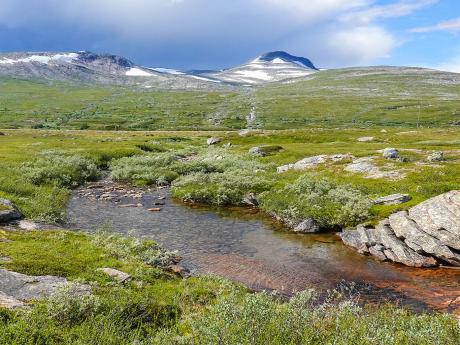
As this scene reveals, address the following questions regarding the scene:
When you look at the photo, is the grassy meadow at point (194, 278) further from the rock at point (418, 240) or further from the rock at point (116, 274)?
the rock at point (418, 240)

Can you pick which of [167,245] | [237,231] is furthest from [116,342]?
[237,231]

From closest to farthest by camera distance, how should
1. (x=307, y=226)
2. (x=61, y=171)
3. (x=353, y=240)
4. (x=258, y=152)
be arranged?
(x=353, y=240)
(x=307, y=226)
(x=61, y=171)
(x=258, y=152)

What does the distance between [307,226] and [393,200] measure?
7.75 m

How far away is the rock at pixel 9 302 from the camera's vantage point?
12828mm

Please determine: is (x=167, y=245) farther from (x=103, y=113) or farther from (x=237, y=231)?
(x=103, y=113)

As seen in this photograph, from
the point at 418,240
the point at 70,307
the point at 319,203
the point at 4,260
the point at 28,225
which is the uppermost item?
the point at 70,307

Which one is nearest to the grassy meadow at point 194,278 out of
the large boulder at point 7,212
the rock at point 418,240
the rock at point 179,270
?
the rock at point 179,270

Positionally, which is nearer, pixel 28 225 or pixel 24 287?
pixel 24 287

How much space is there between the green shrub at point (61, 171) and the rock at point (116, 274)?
27.1 metres

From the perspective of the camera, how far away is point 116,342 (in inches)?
426

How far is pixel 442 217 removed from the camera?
2578cm

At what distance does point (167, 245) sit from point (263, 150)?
42613mm

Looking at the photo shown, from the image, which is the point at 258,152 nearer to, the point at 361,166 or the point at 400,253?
the point at 361,166

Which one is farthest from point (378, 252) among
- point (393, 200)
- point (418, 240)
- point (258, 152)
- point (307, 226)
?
point (258, 152)
